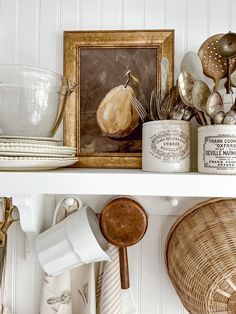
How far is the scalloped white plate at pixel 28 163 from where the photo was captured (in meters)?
0.64

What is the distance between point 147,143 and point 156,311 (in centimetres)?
47

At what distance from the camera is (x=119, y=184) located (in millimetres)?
635

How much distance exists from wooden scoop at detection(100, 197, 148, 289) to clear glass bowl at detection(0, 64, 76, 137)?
245 millimetres

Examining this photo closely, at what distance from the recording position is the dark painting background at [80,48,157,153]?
830 millimetres

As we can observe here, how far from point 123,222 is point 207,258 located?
21 centimetres

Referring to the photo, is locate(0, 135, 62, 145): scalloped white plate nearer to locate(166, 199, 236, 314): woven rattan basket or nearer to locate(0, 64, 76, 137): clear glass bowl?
locate(0, 64, 76, 137): clear glass bowl

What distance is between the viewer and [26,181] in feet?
2.11

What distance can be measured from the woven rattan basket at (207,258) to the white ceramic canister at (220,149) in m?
0.15

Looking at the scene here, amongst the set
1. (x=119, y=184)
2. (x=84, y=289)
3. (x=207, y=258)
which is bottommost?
(x=84, y=289)

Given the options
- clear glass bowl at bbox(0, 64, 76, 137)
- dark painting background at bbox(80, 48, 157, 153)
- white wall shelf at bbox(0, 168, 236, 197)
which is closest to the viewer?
white wall shelf at bbox(0, 168, 236, 197)

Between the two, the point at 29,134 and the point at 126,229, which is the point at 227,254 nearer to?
the point at 126,229

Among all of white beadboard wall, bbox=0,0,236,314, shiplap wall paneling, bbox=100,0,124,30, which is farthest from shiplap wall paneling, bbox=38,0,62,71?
shiplap wall paneling, bbox=100,0,124,30

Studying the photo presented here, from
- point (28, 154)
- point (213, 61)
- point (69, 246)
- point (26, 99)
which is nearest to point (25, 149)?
point (28, 154)

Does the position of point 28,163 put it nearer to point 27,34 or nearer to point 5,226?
point 5,226
